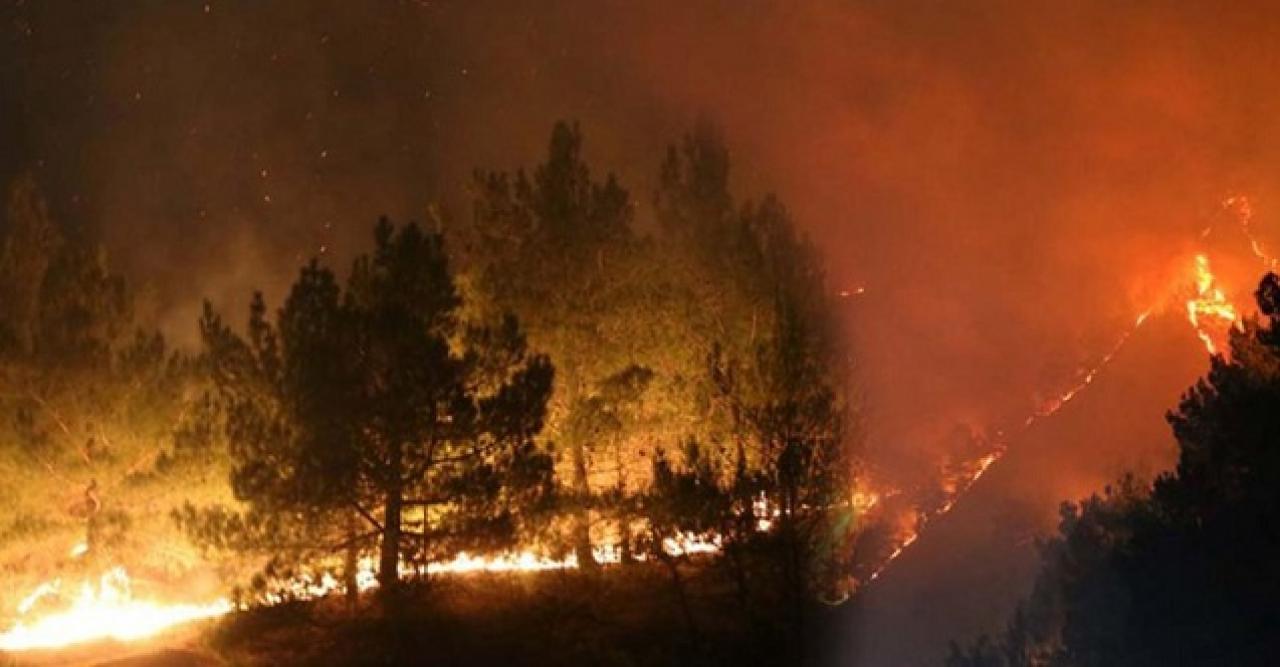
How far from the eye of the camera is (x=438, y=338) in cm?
2017

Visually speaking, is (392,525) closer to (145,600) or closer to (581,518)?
(581,518)

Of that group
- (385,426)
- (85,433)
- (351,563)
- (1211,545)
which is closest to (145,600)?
(85,433)

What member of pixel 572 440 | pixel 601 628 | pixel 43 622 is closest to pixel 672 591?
pixel 601 628

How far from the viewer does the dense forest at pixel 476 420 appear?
707 inches

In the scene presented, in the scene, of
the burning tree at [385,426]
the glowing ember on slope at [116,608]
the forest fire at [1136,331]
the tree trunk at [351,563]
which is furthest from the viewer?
the forest fire at [1136,331]

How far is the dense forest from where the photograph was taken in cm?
1795

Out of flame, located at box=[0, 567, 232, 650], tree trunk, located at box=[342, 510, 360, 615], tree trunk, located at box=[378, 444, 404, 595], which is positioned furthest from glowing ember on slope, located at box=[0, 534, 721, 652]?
tree trunk, located at box=[378, 444, 404, 595]

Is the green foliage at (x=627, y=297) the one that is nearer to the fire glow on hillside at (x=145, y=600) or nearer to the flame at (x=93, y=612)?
A: the fire glow on hillside at (x=145, y=600)

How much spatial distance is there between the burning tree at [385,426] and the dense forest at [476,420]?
0.14 ft

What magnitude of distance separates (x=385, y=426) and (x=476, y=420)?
1645 mm

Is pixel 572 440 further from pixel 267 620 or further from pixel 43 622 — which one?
pixel 43 622

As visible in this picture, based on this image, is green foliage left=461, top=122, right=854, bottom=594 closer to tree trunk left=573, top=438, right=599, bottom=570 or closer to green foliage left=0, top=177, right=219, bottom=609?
tree trunk left=573, top=438, right=599, bottom=570

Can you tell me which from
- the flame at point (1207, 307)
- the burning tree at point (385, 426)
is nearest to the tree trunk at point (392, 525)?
the burning tree at point (385, 426)

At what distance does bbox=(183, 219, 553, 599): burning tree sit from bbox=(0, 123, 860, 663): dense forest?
4 centimetres
